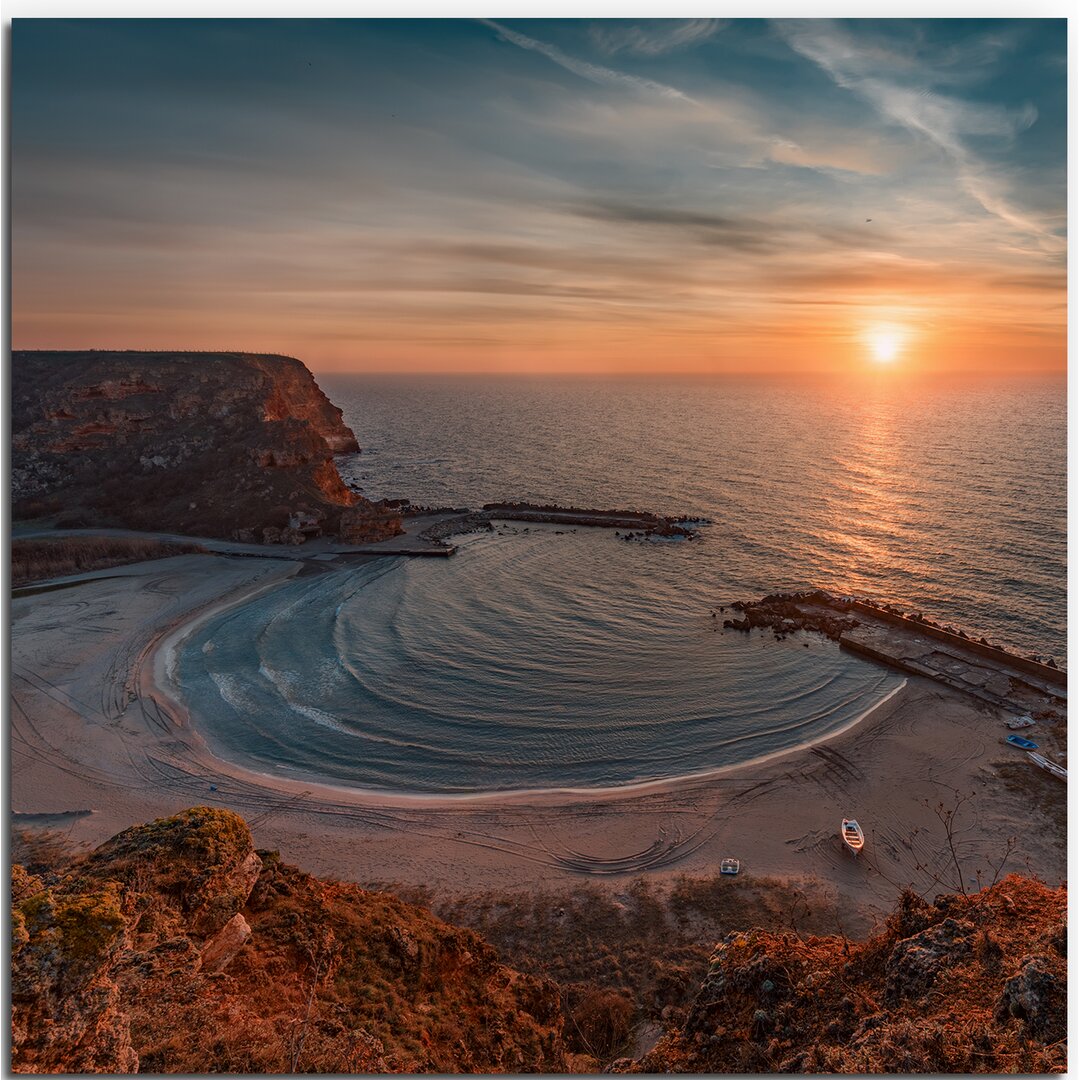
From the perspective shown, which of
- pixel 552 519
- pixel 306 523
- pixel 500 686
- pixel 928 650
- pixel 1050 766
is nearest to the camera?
pixel 1050 766

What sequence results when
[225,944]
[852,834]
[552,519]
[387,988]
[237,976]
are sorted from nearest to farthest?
[237,976] < [225,944] < [387,988] < [852,834] < [552,519]

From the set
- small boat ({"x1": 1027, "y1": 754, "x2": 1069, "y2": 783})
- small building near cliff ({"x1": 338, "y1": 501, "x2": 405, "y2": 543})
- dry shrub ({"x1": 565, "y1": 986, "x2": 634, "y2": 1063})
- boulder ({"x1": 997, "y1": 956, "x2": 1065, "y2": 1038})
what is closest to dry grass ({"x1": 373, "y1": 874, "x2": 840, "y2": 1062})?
dry shrub ({"x1": 565, "y1": 986, "x2": 634, "y2": 1063})

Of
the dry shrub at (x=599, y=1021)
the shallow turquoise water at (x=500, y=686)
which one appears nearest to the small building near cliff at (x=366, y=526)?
the shallow turquoise water at (x=500, y=686)

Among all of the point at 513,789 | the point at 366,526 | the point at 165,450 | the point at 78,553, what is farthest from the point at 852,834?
the point at 165,450

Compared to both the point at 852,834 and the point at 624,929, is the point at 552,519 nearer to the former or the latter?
the point at 852,834

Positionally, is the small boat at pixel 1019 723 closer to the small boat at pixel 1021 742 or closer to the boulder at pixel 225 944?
the small boat at pixel 1021 742

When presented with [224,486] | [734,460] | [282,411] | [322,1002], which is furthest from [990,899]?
[734,460]
